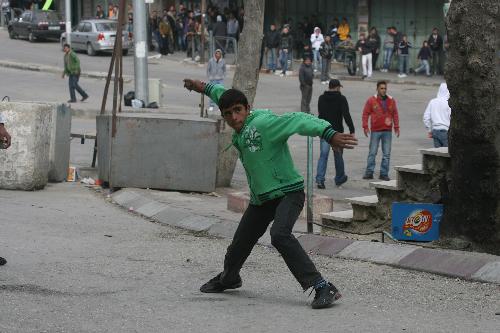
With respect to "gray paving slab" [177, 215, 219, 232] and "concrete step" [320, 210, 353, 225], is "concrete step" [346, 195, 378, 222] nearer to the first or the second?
"concrete step" [320, 210, 353, 225]

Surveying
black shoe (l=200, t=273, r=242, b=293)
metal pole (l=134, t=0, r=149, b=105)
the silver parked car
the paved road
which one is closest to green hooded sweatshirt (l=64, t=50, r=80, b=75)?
metal pole (l=134, t=0, r=149, b=105)

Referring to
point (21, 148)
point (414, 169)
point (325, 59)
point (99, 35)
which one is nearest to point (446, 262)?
point (414, 169)

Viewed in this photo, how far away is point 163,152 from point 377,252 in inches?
196

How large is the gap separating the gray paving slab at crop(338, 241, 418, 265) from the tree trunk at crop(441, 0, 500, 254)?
0.60m

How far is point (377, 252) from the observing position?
9.92m

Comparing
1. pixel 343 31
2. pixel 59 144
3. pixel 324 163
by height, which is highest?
pixel 343 31

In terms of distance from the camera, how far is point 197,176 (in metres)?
14.4

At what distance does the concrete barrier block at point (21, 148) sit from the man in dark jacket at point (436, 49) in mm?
23842

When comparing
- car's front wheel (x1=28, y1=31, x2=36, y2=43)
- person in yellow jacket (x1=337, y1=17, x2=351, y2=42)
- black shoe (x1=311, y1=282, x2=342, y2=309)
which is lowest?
black shoe (x1=311, y1=282, x2=342, y2=309)

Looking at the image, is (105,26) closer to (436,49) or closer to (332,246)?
(436,49)

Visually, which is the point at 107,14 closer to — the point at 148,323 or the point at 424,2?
the point at 424,2

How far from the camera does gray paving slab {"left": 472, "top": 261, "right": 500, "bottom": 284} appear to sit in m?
8.74

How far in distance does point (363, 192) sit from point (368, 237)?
602cm

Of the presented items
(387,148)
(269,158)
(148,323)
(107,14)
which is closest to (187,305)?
(148,323)
